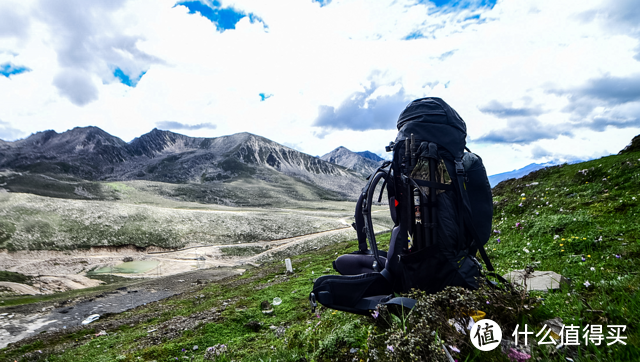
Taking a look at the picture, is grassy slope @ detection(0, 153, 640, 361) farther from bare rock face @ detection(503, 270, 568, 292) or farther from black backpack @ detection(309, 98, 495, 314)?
black backpack @ detection(309, 98, 495, 314)

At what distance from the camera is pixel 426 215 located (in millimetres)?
4270

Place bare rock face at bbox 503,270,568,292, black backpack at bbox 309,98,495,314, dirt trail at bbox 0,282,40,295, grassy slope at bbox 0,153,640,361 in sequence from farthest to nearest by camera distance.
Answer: dirt trail at bbox 0,282,40,295 < bare rock face at bbox 503,270,568,292 < black backpack at bbox 309,98,495,314 < grassy slope at bbox 0,153,640,361

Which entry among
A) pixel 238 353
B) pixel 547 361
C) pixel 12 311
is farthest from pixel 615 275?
pixel 12 311

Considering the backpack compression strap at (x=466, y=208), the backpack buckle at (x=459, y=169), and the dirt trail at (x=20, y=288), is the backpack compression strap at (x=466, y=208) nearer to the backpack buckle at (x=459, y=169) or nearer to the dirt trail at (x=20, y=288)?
the backpack buckle at (x=459, y=169)

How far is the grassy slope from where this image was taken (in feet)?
10.6

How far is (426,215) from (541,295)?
6.22 feet

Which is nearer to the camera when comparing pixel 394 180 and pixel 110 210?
pixel 394 180

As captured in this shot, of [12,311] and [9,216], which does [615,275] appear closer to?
[12,311]

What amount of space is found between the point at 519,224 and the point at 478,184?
671 cm

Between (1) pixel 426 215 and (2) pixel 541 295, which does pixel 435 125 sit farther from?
(2) pixel 541 295

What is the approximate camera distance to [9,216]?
46.5 metres

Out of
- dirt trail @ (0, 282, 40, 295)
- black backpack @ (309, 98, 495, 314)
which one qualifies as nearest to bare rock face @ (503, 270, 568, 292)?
black backpack @ (309, 98, 495, 314)

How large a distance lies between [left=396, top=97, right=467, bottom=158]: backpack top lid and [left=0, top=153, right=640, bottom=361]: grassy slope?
2.44 metres

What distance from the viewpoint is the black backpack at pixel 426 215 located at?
412 cm
